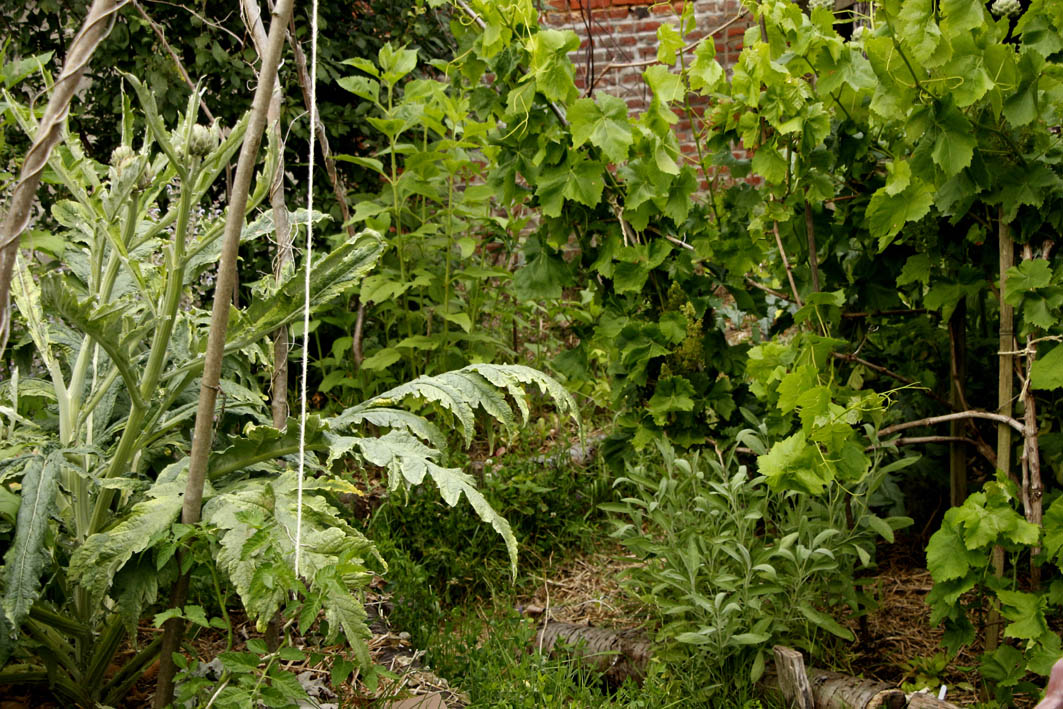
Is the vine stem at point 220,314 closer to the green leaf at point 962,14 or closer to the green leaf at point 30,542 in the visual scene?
the green leaf at point 30,542

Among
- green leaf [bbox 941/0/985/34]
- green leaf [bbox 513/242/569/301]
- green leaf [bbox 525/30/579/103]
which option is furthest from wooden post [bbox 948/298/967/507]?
green leaf [bbox 525/30/579/103]

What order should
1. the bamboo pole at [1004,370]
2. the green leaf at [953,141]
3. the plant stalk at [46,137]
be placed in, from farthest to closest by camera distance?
the bamboo pole at [1004,370] < the green leaf at [953,141] < the plant stalk at [46,137]

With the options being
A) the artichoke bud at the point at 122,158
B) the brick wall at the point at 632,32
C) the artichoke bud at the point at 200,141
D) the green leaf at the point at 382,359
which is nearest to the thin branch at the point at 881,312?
the green leaf at the point at 382,359

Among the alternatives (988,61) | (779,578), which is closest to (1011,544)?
(779,578)

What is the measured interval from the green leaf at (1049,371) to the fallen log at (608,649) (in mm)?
1186

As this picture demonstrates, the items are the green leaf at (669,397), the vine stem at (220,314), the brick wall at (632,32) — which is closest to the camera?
the vine stem at (220,314)

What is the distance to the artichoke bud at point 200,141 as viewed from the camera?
1741 millimetres

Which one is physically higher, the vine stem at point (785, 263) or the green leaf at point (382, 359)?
the vine stem at point (785, 263)

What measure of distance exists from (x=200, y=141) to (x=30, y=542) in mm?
794

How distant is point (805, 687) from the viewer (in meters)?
2.21

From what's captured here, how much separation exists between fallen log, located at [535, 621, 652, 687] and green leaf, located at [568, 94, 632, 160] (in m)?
1.33

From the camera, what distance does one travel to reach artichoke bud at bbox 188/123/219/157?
1741 mm

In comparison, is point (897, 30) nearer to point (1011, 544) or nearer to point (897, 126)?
point (897, 126)

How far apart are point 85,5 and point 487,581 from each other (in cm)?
333
